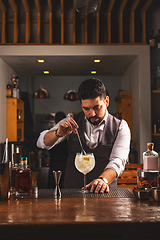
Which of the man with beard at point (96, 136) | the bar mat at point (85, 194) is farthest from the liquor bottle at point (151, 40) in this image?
the bar mat at point (85, 194)

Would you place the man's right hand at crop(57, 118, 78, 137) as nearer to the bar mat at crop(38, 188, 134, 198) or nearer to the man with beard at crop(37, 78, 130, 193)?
the man with beard at crop(37, 78, 130, 193)

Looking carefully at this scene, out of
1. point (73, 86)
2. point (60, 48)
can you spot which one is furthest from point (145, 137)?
point (73, 86)

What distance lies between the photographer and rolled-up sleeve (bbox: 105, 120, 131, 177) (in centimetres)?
173

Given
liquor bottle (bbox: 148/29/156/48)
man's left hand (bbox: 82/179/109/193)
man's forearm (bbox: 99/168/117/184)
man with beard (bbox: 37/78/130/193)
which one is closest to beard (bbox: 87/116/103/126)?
man with beard (bbox: 37/78/130/193)

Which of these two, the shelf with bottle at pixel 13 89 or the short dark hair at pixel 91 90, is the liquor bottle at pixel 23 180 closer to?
the short dark hair at pixel 91 90

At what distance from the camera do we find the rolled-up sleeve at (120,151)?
1.73 meters

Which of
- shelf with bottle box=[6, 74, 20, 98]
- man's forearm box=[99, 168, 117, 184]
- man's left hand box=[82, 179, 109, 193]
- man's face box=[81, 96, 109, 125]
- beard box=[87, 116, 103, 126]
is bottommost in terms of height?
man's left hand box=[82, 179, 109, 193]

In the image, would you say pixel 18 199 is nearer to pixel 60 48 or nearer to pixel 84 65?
pixel 60 48

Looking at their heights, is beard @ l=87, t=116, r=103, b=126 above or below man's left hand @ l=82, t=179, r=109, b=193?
above

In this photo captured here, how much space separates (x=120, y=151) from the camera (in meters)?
1.84

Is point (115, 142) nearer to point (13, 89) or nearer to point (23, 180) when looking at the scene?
point (23, 180)

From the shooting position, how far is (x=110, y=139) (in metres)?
2.03

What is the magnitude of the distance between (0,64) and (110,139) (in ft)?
8.48

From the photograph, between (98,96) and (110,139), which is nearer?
(98,96)
